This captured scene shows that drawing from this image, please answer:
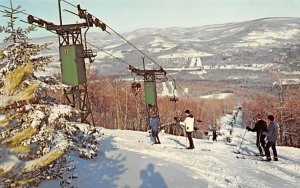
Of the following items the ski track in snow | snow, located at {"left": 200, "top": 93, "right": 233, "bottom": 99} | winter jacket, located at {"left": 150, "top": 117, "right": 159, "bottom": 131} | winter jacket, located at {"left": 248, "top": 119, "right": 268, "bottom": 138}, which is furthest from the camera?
snow, located at {"left": 200, "top": 93, "right": 233, "bottom": 99}

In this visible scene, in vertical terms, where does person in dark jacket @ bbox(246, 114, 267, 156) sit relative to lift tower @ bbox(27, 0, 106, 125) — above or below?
below

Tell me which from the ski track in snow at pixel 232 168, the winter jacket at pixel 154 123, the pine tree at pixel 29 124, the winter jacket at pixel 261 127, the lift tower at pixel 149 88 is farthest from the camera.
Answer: the lift tower at pixel 149 88

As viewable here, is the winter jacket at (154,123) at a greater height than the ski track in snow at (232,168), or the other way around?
the winter jacket at (154,123)

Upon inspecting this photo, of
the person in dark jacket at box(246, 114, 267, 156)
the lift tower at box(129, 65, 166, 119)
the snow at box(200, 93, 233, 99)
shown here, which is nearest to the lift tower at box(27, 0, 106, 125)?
the person in dark jacket at box(246, 114, 267, 156)

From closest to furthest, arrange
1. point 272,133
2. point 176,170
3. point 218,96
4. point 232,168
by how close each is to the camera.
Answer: point 176,170 < point 232,168 < point 272,133 < point 218,96

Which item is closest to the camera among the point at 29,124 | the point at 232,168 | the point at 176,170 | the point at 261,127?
the point at 29,124

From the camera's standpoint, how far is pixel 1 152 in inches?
127

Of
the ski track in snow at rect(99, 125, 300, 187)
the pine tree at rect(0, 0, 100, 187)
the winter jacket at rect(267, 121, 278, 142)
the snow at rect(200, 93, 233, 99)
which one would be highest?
the pine tree at rect(0, 0, 100, 187)

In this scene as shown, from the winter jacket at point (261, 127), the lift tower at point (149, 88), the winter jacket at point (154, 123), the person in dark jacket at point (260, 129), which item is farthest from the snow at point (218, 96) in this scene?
the winter jacket at point (261, 127)

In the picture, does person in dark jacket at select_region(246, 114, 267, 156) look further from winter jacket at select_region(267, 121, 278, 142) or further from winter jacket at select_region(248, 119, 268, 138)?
winter jacket at select_region(267, 121, 278, 142)

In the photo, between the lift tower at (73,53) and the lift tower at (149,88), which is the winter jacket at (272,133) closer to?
the lift tower at (73,53)

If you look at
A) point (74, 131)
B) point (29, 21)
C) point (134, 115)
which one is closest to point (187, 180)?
point (74, 131)

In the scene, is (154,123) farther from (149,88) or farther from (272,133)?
(149,88)

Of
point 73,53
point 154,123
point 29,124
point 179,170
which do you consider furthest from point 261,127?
point 29,124
